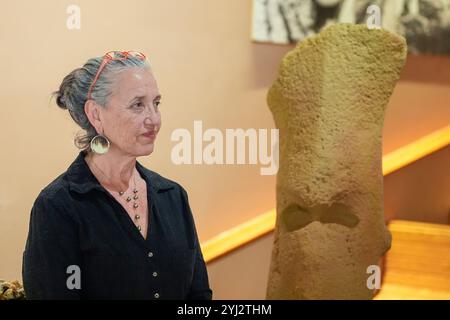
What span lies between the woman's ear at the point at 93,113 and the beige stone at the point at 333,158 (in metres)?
0.44

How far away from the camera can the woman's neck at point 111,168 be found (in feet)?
5.19

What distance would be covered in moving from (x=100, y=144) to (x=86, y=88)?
0.14 metres

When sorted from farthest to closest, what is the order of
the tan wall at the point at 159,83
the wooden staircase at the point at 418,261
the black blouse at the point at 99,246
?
the wooden staircase at the point at 418,261, the tan wall at the point at 159,83, the black blouse at the point at 99,246

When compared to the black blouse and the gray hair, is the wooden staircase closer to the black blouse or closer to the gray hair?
the black blouse

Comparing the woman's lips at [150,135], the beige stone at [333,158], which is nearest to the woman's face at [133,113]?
the woman's lips at [150,135]

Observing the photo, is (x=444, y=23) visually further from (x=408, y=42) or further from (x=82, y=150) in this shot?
(x=82, y=150)

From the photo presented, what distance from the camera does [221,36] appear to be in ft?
5.56

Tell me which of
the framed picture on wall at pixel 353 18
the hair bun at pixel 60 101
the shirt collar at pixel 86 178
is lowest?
the shirt collar at pixel 86 178

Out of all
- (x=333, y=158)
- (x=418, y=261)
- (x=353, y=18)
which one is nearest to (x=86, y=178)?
(x=333, y=158)

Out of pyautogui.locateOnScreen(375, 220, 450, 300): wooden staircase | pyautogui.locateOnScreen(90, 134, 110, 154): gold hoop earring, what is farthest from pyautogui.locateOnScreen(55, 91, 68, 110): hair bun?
pyautogui.locateOnScreen(375, 220, 450, 300): wooden staircase

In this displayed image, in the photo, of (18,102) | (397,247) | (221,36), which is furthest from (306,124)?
(18,102)

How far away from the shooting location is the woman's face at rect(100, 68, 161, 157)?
1.57 meters
